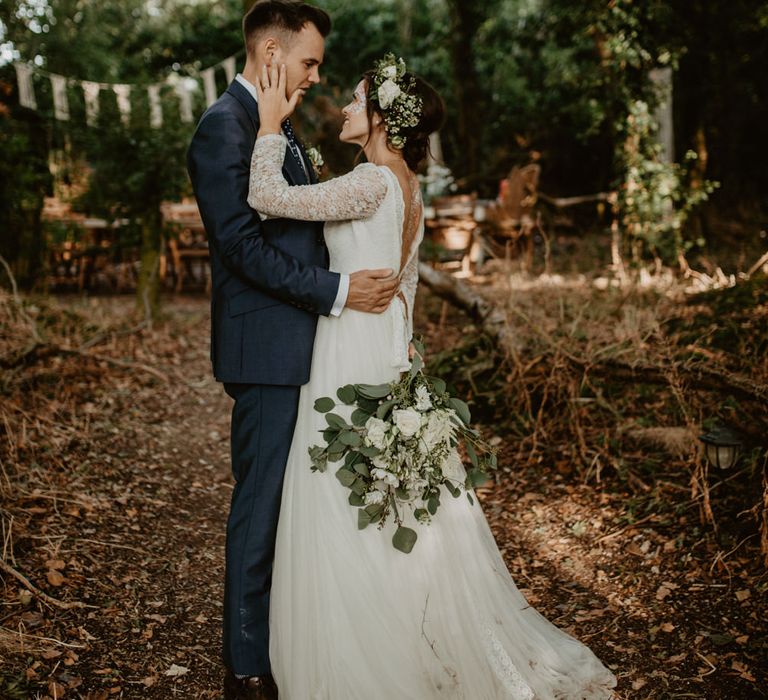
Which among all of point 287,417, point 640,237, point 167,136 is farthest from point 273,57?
point 640,237

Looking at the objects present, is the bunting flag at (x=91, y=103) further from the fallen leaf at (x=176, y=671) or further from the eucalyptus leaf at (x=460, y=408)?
the eucalyptus leaf at (x=460, y=408)

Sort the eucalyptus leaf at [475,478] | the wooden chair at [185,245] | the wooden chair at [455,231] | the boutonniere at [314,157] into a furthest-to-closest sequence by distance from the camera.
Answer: the wooden chair at [185,245], the wooden chair at [455,231], the boutonniere at [314,157], the eucalyptus leaf at [475,478]

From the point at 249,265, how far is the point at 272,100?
1.63 feet

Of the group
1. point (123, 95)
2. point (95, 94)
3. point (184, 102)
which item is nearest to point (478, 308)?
point (123, 95)

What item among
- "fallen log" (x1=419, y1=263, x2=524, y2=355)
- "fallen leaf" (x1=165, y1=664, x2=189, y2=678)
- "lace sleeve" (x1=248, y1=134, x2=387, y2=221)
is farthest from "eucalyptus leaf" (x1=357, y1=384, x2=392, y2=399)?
"fallen log" (x1=419, y1=263, x2=524, y2=355)

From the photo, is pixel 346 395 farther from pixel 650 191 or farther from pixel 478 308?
pixel 650 191

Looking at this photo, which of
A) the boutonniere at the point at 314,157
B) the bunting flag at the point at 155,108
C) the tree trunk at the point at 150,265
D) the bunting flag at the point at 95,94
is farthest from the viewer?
the bunting flag at the point at 95,94

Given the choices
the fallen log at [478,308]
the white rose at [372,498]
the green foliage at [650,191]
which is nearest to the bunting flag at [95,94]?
the fallen log at [478,308]

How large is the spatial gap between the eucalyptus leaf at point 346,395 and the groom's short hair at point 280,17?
1.10 meters

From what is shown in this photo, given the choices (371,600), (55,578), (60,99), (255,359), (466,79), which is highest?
(466,79)

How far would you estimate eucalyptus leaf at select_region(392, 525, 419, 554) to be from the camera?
2.13 m

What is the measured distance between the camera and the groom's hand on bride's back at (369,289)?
2.21m

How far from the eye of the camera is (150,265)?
7012mm

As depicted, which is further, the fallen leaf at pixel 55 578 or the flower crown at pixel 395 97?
the fallen leaf at pixel 55 578
